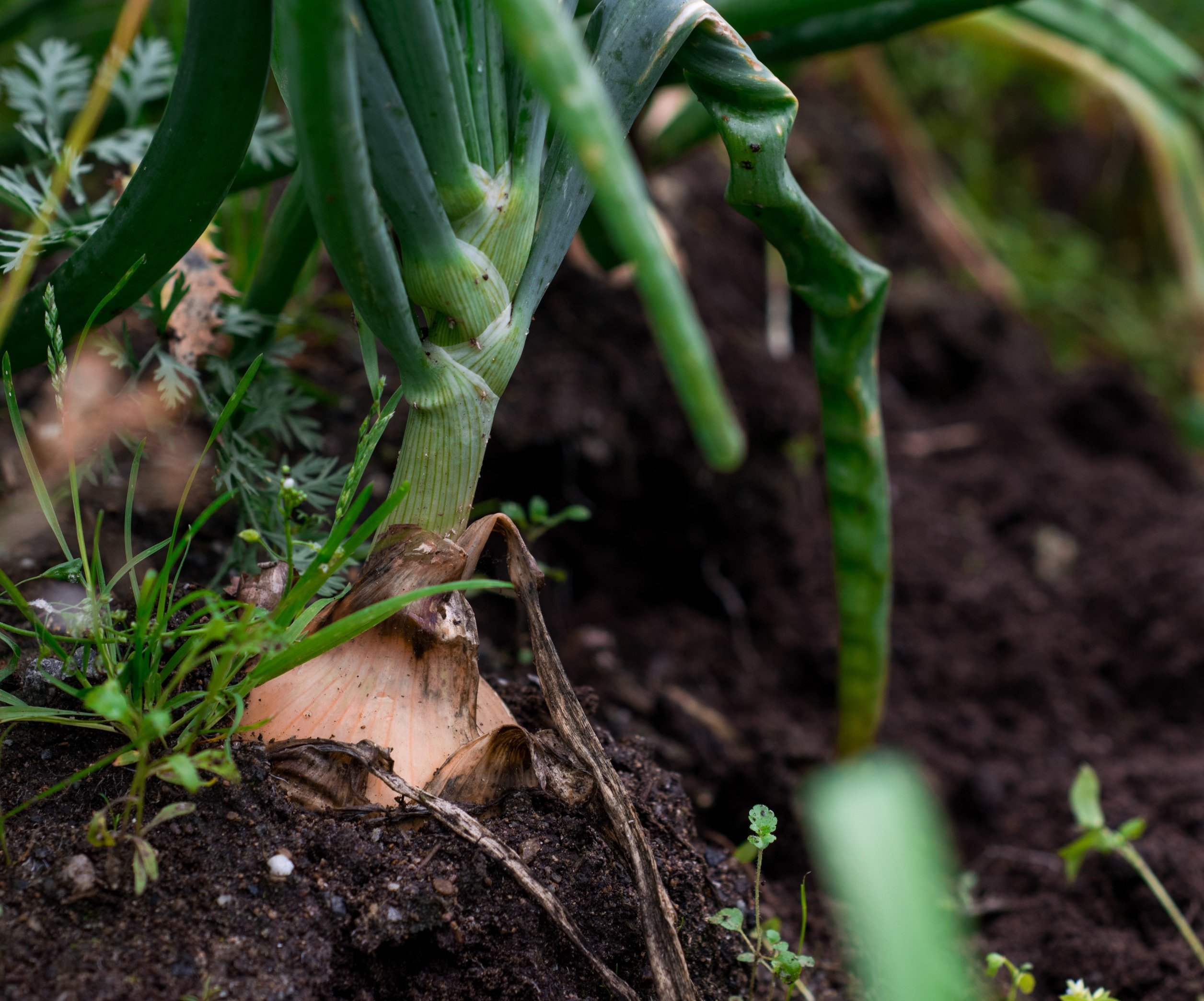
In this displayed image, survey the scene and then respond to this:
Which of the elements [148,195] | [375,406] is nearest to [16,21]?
[148,195]

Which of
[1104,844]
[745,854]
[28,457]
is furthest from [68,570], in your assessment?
[1104,844]

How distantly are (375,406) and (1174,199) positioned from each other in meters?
1.94

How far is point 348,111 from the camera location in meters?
0.47

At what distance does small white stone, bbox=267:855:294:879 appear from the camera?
1.80 ft

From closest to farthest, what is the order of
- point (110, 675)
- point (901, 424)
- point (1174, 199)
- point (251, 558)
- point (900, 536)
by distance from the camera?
point (110, 675) < point (251, 558) < point (900, 536) < point (901, 424) < point (1174, 199)

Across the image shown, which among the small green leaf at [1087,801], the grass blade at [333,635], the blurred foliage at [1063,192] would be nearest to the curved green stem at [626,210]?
the grass blade at [333,635]

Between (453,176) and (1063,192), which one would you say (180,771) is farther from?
(1063,192)

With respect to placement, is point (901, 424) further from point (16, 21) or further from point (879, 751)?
point (16, 21)

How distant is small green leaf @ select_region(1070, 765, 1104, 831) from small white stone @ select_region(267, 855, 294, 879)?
0.71 m

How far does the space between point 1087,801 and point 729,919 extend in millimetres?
455

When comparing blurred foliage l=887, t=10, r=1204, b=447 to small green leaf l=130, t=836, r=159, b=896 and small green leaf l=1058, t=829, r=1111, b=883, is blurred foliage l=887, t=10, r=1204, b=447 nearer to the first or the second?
small green leaf l=1058, t=829, r=1111, b=883

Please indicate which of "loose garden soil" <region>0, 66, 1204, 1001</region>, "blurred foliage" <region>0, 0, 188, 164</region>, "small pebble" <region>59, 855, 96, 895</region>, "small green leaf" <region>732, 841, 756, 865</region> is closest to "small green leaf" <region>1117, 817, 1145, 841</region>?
"loose garden soil" <region>0, 66, 1204, 1001</region>

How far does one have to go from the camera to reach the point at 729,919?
0.62 meters

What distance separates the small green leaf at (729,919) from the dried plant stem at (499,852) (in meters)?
0.07
